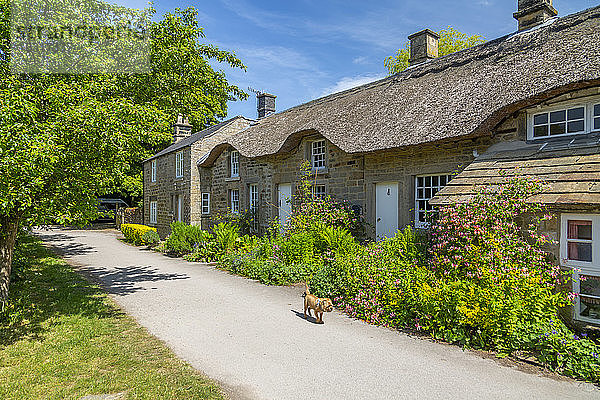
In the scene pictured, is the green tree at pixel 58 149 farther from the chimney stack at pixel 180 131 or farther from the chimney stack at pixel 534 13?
the chimney stack at pixel 180 131

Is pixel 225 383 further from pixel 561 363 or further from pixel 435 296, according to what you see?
pixel 561 363

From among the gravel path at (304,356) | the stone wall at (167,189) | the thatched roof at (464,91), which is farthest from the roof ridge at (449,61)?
the stone wall at (167,189)

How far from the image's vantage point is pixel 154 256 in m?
15.6

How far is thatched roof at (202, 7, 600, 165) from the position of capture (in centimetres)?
795

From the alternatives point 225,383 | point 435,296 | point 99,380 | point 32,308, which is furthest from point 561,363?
point 32,308

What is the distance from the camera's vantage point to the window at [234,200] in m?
18.2

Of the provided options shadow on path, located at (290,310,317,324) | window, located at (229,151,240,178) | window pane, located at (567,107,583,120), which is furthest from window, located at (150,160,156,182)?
window pane, located at (567,107,583,120)

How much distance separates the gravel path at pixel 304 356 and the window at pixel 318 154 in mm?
5512

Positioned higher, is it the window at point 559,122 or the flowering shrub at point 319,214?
the window at point 559,122

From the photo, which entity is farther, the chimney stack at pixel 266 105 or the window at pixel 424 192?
the chimney stack at pixel 266 105

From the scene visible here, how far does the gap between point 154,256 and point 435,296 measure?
12.2 meters

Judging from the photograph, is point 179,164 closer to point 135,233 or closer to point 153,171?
point 135,233

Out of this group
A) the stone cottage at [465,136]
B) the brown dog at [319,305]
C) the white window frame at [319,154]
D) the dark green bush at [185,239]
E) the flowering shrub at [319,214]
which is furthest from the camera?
the dark green bush at [185,239]

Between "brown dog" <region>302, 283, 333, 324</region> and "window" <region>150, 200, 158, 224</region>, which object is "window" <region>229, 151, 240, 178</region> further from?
A: "brown dog" <region>302, 283, 333, 324</region>
